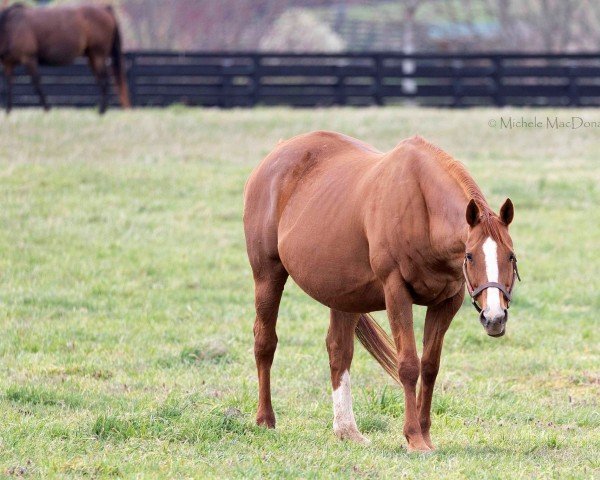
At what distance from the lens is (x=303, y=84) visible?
23.8 m

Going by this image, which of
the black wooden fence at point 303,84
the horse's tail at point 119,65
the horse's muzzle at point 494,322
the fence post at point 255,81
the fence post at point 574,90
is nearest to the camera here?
the horse's muzzle at point 494,322

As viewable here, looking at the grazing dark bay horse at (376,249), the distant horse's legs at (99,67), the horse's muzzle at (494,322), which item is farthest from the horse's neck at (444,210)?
the distant horse's legs at (99,67)

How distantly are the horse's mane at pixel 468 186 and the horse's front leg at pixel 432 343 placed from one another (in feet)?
2.07

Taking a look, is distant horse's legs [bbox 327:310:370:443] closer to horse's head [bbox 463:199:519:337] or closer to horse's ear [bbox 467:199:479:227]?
horse's head [bbox 463:199:519:337]

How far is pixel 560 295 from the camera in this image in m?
10.6

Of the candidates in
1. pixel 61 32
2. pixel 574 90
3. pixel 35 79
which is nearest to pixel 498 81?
pixel 574 90

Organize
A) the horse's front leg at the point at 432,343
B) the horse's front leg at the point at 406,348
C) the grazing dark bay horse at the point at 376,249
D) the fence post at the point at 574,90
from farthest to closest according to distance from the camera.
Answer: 1. the fence post at the point at 574,90
2. the horse's front leg at the point at 432,343
3. the horse's front leg at the point at 406,348
4. the grazing dark bay horse at the point at 376,249

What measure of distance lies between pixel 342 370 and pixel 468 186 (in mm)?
1545

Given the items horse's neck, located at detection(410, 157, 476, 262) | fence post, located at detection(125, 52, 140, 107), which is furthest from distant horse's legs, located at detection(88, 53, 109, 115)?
horse's neck, located at detection(410, 157, 476, 262)

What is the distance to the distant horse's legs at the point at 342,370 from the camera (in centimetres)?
616

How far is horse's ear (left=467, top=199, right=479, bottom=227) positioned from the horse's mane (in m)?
0.03

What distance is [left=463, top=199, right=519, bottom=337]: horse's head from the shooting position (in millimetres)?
4859

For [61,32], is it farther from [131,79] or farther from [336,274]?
[336,274]

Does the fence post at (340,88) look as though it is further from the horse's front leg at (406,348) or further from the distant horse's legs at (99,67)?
the horse's front leg at (406,348)
